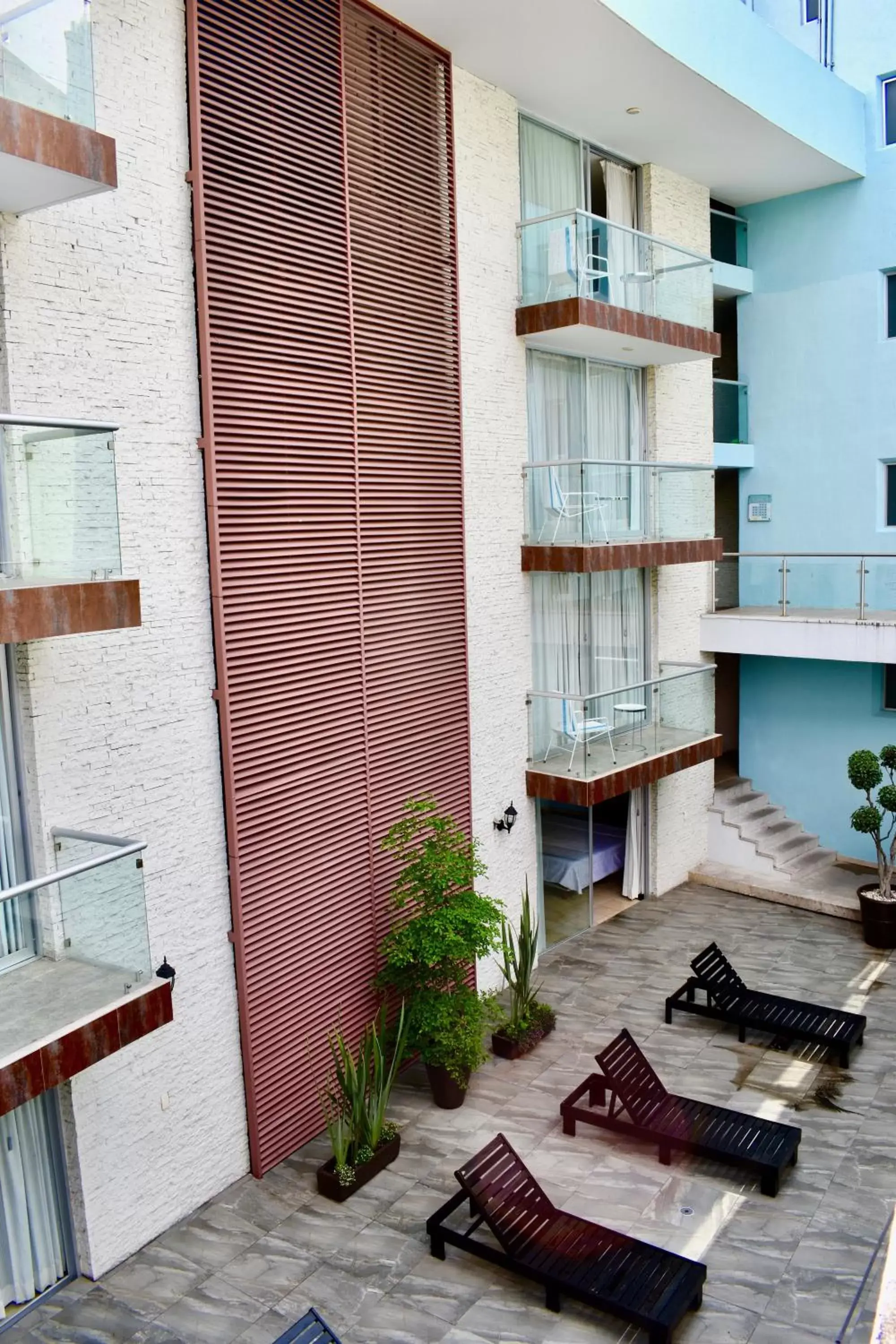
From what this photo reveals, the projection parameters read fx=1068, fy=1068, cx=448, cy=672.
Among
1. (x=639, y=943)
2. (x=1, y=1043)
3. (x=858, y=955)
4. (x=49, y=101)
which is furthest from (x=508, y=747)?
(x=49, y=101)

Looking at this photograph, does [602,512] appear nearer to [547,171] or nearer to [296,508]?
[547,171]

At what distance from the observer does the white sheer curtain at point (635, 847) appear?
51.8 ft

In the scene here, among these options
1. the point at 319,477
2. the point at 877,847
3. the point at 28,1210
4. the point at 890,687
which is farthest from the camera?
the point at 890,687

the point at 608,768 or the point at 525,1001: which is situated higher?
the point at 608,768

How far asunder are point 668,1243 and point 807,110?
1412 cm

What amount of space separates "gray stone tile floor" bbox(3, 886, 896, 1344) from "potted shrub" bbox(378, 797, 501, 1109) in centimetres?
55

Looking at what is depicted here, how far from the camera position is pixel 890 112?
16141mm

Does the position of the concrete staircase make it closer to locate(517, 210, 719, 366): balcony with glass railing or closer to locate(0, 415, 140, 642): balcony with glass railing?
locate(517, 210, 719, 366): balcony with glass railing

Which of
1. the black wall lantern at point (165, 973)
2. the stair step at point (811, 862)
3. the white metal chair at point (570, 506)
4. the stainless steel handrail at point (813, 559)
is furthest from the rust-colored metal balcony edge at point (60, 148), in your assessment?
the stair step at point (811, 862)

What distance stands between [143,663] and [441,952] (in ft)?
12.4

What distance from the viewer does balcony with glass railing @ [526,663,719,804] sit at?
1300 cm

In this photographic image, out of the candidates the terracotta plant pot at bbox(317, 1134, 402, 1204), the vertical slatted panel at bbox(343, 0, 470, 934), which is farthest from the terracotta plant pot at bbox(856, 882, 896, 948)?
the terracotta plant pot at bbox(317, 1134, 402, 1204)

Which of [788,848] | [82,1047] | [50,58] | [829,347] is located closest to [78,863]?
[82,1047]

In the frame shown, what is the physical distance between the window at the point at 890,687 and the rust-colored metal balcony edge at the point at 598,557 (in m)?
4.33
